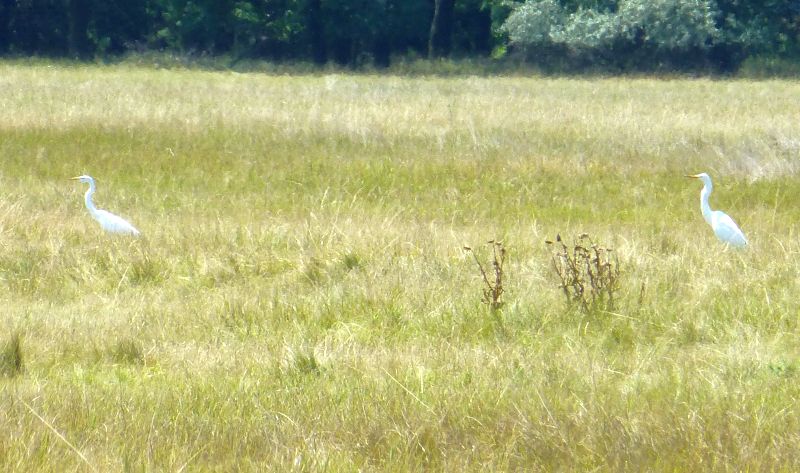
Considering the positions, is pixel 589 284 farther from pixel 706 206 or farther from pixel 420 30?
pixel 420 30

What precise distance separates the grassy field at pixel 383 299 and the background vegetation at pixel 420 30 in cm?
2485

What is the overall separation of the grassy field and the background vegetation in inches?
978

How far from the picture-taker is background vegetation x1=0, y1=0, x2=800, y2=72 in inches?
1560

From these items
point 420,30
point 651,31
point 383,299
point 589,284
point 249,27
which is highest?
point 589,284

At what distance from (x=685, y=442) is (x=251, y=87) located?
1889 centimetres

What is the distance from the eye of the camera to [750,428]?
4.30 m

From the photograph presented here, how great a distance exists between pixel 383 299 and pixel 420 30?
136 ft

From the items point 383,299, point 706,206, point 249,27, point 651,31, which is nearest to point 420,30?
point 249,27

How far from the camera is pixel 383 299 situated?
666 centimetres

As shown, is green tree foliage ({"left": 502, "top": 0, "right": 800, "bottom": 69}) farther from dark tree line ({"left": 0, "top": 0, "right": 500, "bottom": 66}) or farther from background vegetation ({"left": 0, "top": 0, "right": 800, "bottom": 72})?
dark tree line ({"left": 0, "top": 0, "right": 500, "bottom": 66})

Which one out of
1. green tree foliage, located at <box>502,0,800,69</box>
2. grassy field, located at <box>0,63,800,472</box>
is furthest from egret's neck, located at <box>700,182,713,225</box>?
green tree foliage, located at <box>502,0,800,69</box>

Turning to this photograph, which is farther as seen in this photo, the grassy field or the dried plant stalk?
the dried plant stalk

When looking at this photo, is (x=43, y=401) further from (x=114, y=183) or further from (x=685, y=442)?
(x=114, y=183)

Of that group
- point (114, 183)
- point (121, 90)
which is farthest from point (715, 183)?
point (121, 90)
